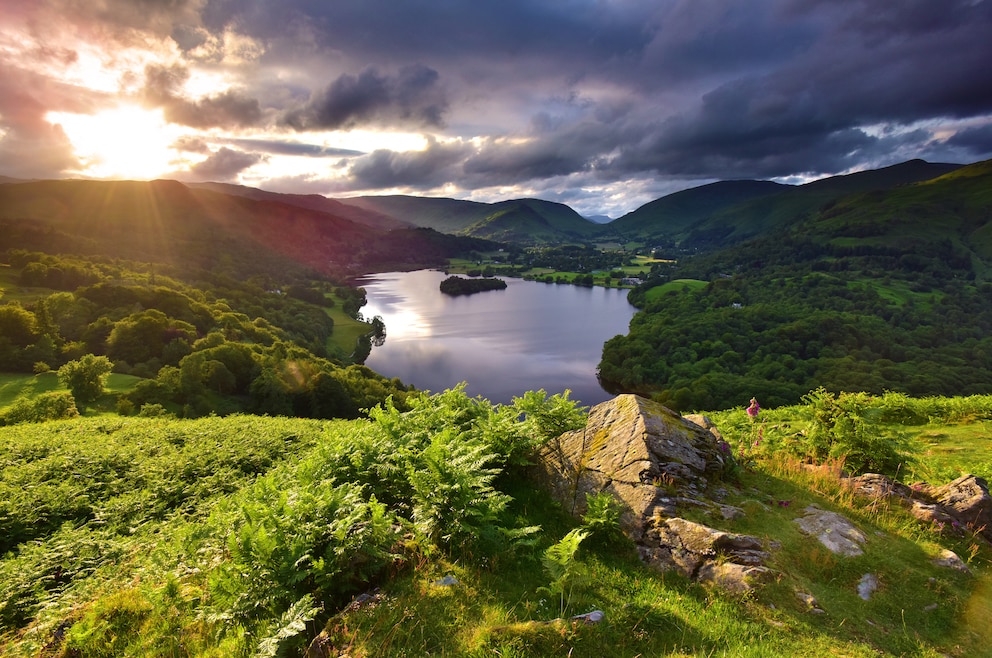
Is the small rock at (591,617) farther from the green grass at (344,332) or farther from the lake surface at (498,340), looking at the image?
the green grass at (344,332)

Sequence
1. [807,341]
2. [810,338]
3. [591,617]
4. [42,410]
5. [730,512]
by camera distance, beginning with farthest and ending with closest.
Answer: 1. [810,338]
2. [807,341]
3. [42,410]
4. [730,512]
5. [591,617]

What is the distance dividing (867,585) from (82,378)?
56651 mm

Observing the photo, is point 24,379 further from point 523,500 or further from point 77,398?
point 523,500

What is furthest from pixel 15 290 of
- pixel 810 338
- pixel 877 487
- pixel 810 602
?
pixel 810 338

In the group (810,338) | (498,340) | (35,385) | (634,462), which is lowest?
(498,340)

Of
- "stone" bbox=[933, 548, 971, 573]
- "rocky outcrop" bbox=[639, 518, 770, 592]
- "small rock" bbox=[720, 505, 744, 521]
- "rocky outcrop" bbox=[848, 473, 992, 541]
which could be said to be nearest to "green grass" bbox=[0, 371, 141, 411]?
"rocky outcrop" bbox=[639, 518, 770, 592]

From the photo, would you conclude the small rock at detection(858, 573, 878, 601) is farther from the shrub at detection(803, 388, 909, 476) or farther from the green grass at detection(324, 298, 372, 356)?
the green grass at detection(324, 298, 372, 356)

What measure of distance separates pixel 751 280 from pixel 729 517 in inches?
7828

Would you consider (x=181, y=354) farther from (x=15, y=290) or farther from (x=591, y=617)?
(x=591, y=617)

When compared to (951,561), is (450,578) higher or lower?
higher

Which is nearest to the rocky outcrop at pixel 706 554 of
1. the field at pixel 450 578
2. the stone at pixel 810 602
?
the field at pixel 450 578

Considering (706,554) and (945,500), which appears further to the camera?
(945,500)

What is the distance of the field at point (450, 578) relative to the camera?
197 inches

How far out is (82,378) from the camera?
4097cm
